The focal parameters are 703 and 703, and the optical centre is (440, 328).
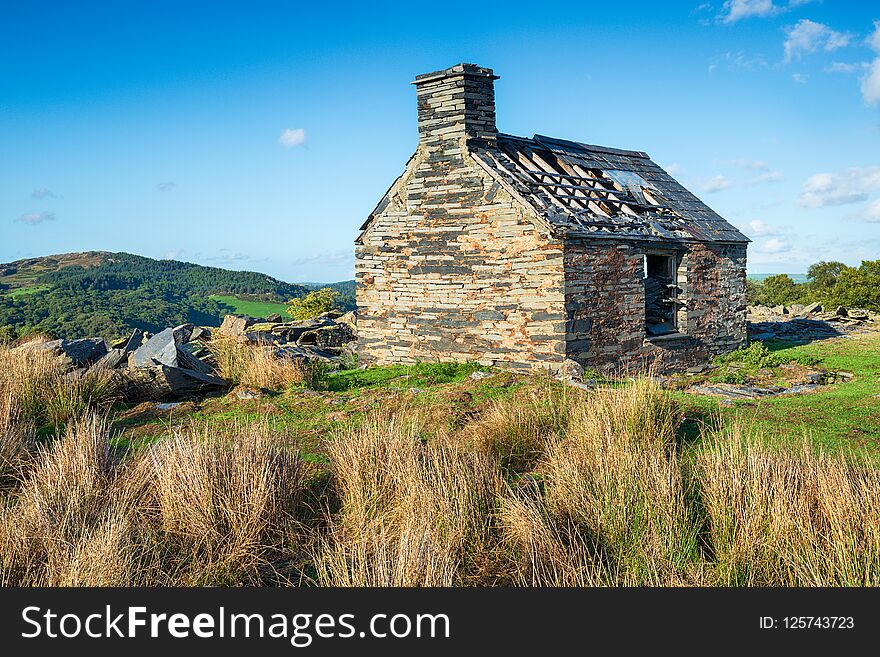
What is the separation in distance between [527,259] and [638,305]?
2647 mm

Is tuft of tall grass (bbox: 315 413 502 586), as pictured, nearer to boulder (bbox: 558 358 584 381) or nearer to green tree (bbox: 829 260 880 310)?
boulder (bbox: 558 358 584 381)

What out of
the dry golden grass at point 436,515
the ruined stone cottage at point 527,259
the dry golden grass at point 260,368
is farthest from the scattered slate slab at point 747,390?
the dry golden grass at point 260,368

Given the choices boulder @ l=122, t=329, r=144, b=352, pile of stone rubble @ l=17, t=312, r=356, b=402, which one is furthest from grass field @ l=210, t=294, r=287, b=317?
boulder @ l=122, t=329, r=144, b=352

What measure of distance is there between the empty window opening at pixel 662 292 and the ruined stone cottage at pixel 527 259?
0.03 metres

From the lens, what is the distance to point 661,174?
19078 millimetres

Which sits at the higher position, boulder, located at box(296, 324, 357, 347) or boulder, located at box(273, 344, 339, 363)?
boulder, located at box(296, 324, 357, 347)

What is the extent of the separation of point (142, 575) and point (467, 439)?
3.88 meters

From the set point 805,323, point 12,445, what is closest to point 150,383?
point 12,445

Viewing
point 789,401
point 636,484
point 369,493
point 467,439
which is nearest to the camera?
point 636,484

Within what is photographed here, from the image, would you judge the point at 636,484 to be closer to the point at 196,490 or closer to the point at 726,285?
the point at 196,490

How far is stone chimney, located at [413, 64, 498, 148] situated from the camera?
14.5 metres

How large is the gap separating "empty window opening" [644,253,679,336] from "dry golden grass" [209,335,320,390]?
299 inches

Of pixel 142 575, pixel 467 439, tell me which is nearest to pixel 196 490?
pixel 142 575

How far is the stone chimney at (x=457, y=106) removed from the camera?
1452cm
